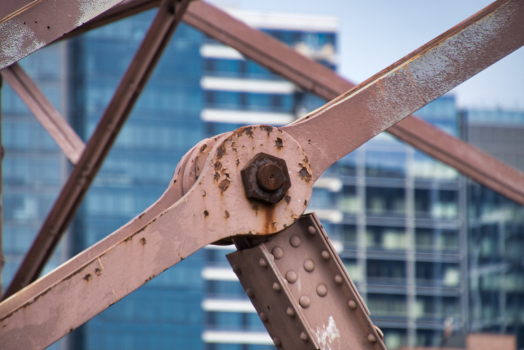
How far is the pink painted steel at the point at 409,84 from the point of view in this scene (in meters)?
2.11

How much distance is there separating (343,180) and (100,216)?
26.9 metres

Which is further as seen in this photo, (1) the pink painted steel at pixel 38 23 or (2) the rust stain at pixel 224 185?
(1) the pink painted steel at pixel 38 23

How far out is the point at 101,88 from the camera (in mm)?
58969

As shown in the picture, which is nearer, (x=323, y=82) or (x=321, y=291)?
(x=321, y=291)

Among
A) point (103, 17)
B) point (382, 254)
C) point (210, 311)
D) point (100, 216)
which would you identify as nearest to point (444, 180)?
point (382, 254)

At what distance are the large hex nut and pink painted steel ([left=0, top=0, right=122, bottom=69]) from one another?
73 cm

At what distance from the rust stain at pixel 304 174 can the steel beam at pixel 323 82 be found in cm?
371

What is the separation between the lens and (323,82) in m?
5.80

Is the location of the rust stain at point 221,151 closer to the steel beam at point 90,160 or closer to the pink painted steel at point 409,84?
the pink painted steel at point 409,84

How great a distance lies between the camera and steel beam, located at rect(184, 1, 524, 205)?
18.8ft

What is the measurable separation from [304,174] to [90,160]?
320 cm

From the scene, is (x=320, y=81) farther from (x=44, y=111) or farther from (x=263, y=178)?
(x=263, y=178)

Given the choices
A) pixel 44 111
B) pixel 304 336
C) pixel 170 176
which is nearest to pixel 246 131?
pixel 304 336

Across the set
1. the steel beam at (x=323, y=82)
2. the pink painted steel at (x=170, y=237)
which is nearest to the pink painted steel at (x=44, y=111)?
the steel beam at (x=323, y=82)
